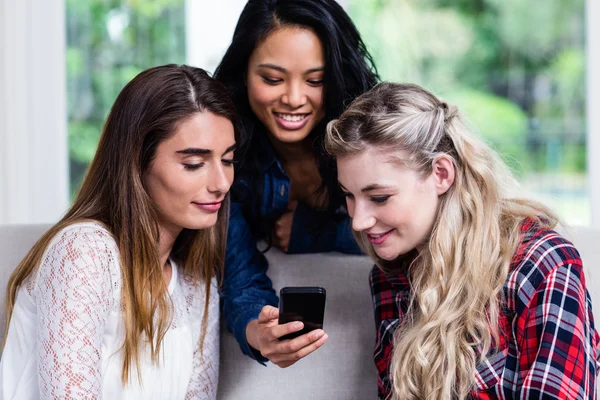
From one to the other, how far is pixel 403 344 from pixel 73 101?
87.3 inches

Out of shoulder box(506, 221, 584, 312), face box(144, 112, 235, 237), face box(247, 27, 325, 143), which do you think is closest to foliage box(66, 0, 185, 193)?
face box(247, 27, 325, 143)

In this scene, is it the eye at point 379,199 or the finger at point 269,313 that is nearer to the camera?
the eye at point 379,199

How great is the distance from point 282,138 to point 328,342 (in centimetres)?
53

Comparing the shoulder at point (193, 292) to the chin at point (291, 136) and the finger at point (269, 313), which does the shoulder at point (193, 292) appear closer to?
the finger at point (269, 313)

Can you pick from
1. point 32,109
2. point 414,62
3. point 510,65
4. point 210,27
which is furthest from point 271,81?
point 510,65

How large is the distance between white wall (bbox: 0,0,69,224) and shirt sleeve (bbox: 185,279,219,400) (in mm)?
1407

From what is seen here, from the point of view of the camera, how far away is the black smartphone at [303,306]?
5.00ft

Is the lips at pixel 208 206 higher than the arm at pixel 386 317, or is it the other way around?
the lips at pixel 208 206

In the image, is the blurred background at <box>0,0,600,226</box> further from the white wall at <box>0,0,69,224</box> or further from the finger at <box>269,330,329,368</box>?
the finger at <box>269,330,329,368</box>

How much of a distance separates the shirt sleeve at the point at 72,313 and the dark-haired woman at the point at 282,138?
370 millimetres

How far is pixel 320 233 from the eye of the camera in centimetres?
198

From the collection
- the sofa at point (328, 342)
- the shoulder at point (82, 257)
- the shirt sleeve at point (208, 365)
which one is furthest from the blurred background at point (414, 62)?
the shoulder at point (82, 257)

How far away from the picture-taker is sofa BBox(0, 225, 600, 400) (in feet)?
6.11

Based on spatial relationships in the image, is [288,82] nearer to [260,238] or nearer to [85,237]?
[260,238]
